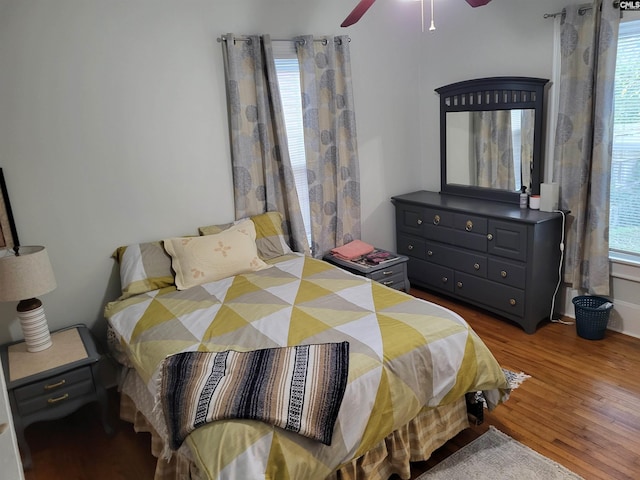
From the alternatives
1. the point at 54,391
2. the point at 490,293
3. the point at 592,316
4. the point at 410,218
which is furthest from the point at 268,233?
the point at 592,316

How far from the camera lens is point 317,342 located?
2117 mm

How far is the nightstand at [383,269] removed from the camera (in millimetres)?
3547

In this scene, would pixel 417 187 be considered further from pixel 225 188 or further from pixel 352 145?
pixel 225 188

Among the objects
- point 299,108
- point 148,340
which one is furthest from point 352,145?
point 148,340

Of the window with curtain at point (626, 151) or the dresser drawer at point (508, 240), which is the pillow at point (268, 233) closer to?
the dresser drawer at point (508, 240)

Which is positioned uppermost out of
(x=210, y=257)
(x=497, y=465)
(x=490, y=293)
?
(x=210, y=257)

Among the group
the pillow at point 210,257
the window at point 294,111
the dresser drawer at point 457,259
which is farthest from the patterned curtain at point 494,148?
the pillow at point 210,257

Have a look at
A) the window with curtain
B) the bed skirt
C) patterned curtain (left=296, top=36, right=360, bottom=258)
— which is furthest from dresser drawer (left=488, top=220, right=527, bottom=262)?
the bed skirt

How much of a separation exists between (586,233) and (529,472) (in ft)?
5.92

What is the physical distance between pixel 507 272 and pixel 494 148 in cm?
103

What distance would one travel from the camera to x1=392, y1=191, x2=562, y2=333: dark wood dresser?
3.23 metres

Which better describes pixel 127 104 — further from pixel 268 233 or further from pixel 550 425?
pixel 550 425

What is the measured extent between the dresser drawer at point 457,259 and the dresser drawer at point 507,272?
2.9 inches

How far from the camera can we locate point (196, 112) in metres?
3.15
